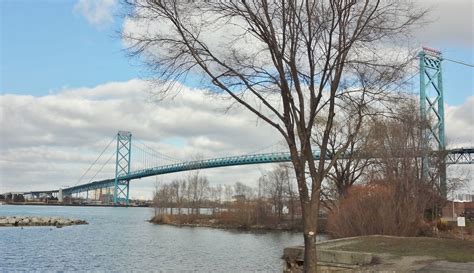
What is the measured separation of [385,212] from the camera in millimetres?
23641

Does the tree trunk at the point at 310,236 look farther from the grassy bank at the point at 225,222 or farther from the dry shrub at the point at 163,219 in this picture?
the dry shrub at the point at 163,219

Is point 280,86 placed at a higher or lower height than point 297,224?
higher

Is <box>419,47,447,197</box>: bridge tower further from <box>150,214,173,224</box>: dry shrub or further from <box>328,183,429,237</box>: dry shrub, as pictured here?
<box>150,214,173,224</box>: dry shrub

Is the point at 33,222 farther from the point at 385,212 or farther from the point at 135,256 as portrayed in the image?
the point at 385,212

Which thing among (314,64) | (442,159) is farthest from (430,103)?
(314,64)

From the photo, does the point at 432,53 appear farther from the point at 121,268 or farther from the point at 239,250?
the point at 121,268

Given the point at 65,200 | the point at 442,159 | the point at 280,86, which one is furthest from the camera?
the point at 65,200

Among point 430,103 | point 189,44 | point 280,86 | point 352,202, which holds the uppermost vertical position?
point 430,103

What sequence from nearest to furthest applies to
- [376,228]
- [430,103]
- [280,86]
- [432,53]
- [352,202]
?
[280,86] < [376,228] < [352,202] < [432,53] < [430,103]

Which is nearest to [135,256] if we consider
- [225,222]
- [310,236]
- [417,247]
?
[417,247]

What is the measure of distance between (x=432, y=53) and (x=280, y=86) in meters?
23.6

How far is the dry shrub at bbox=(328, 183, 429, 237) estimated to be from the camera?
23.6m

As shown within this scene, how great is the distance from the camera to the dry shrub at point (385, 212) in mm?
23625

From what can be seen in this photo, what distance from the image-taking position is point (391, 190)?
24562mm
